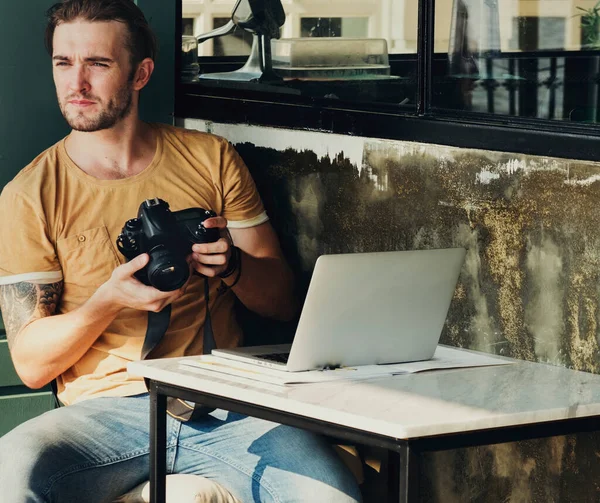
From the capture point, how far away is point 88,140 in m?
3.11

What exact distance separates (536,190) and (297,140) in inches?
33.9

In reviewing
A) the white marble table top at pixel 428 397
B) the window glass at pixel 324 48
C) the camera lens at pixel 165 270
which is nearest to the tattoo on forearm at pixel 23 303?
the camera lens at pixel 165 270

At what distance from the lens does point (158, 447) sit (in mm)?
2551

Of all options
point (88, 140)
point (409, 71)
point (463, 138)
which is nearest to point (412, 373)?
point (463, 138)

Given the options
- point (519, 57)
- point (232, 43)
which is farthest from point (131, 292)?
point (519, 57)

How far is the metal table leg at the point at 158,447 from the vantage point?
8.25ft

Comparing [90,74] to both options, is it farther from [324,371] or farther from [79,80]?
[324,371]

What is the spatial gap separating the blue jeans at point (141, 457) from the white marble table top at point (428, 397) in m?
0.29

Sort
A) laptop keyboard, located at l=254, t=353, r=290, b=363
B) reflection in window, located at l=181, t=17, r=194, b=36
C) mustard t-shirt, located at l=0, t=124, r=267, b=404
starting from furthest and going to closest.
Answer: reflection in window, located at l=181, t=17, r=194, b=36 < mustard t-shirt, located at l=0, t=124, r=267, b=404 < laptop keyboard, located at l=254, t=353, r=290, b=363

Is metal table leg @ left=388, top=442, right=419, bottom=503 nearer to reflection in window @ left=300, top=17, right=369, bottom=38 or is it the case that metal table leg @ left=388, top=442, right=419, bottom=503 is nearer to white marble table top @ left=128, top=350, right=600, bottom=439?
white marble table top @ left=128, top=350, right=600, bottom=439

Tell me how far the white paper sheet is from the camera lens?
0.18 m

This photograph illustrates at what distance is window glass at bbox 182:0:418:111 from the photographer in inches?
120

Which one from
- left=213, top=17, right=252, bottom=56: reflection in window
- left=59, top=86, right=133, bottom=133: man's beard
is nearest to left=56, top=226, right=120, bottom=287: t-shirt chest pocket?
left=59, top=86, right=133, bottom=133: man's beard

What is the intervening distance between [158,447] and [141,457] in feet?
0.83
